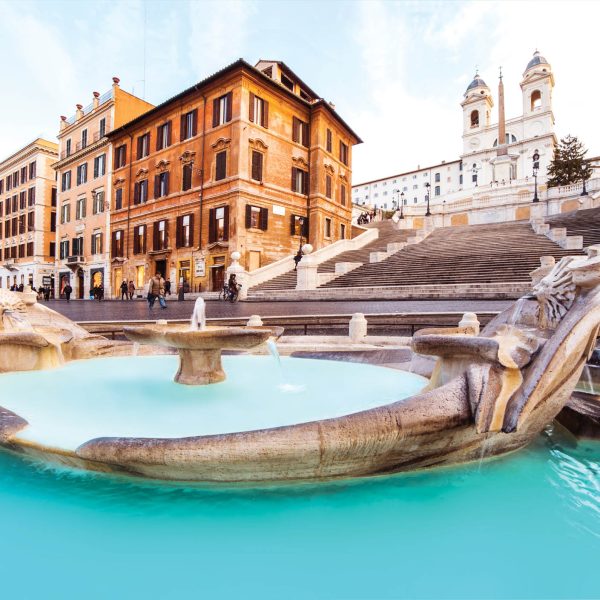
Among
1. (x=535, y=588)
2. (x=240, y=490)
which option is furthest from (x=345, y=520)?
(x=535, y=588)

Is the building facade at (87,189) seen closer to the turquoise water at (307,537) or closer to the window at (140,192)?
the window at (140,192)

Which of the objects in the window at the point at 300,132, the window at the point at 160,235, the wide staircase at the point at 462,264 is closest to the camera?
the wide staircase at the point at 462,264

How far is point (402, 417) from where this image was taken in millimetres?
1888

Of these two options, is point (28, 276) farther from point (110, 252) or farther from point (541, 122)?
point (541, 122)

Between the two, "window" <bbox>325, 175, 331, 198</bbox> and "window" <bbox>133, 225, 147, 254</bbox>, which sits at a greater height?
"window" <bbox>325, 175, 331, 198</bbox>

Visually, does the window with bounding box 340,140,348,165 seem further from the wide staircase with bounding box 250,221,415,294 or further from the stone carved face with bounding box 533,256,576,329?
the stone carved face with bounding box 533,256,576,329

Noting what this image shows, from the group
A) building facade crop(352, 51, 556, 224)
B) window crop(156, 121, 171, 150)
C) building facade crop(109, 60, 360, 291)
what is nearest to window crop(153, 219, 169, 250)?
building facade crop(109, 60, 360, 291)

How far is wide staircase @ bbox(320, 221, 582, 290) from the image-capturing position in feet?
47.9

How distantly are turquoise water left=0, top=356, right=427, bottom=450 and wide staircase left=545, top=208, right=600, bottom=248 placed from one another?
17.8 meters

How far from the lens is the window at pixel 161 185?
28859mm

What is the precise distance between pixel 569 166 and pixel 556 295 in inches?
1866

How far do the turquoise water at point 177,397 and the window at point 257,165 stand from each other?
22.9m

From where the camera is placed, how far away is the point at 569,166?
1563 inches

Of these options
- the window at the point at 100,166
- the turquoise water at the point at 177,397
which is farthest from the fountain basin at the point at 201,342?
the window at the point at 100,166
